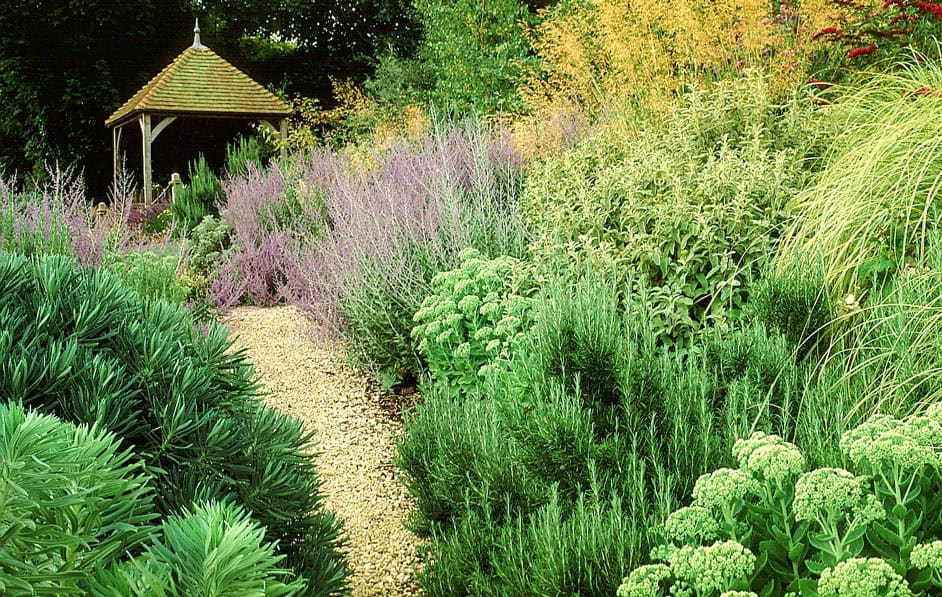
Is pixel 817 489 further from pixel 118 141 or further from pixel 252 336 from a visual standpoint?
pixel 118 141

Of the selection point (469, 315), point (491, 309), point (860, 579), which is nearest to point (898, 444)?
point (860, 579)

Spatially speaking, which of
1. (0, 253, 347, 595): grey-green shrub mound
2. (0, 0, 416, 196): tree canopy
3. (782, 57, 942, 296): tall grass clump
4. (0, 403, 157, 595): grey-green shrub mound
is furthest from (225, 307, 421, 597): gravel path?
(0, 0, 416, 196): tree canopy

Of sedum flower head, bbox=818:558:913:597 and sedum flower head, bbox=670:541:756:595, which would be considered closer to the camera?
sedum flower head, bbox=818:558:913:597

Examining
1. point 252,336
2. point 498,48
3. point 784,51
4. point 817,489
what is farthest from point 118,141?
point 817,489

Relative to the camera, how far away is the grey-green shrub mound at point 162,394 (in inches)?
62.1

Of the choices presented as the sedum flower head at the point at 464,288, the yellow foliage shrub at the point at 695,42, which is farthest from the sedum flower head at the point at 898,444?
the yellow foliage shrub at the point at 695,42

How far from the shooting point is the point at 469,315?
4133 mm

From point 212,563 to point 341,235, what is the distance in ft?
15.0

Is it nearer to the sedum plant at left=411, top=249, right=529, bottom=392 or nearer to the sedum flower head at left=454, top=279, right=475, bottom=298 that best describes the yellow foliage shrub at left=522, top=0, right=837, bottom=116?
the sedum plant at left=411, top=249, right=529, bottom=392

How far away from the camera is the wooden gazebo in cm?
1433

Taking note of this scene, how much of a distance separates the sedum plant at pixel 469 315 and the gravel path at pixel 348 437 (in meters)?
0.45

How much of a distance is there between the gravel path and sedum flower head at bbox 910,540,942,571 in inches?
51.5

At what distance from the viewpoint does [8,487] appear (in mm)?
893

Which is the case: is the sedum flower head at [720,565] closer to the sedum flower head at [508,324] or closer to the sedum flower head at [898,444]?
the sedum flower head at [898,444]
